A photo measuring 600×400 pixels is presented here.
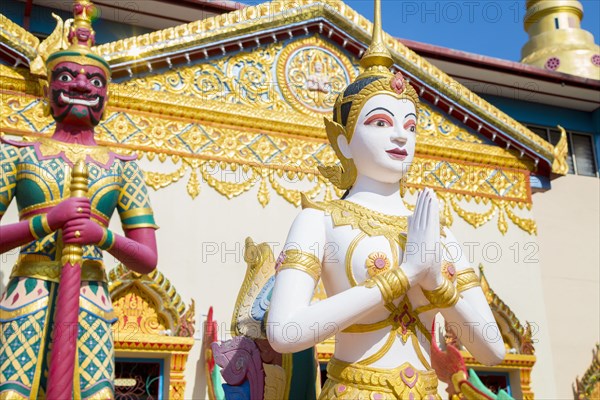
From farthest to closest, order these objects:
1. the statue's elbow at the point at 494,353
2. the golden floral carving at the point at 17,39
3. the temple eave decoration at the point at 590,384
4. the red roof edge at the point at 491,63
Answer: the red roof edge at the point at 491,63
the temple eave decoration at the point at 590,384
the golden floral carving at the point at 17,39
the statue's elbow at the point at 494,353

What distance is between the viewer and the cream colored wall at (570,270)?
26.0ft

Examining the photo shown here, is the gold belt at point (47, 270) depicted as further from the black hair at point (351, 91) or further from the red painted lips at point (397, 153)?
the red painted lips at point (397, 153)

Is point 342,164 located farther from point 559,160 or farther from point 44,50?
point 559,160

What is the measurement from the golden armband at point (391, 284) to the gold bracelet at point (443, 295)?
0.15m

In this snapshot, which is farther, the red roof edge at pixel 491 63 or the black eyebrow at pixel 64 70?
the red roof edge at pixel 491 63

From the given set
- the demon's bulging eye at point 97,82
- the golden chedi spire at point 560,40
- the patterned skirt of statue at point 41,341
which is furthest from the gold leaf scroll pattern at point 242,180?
the golden chedi spire at point 560,40

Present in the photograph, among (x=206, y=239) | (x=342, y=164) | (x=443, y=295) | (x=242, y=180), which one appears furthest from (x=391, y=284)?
(x=242, y=180)

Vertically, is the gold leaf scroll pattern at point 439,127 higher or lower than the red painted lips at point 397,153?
higher

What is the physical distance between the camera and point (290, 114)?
713 centimetres

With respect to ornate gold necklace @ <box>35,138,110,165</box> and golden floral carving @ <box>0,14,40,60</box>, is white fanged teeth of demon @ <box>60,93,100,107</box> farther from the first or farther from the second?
golden floral carving @ <box>0,14,40,60</box>

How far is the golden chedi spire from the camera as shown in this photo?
11188mm

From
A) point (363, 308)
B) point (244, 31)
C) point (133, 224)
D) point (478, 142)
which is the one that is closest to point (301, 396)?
point (363, 308)

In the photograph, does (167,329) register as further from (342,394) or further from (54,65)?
(342,394)

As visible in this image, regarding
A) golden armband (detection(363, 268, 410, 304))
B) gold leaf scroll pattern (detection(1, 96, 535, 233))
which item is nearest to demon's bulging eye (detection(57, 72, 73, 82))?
golden armband (detection(363, 268, 410, 304))
